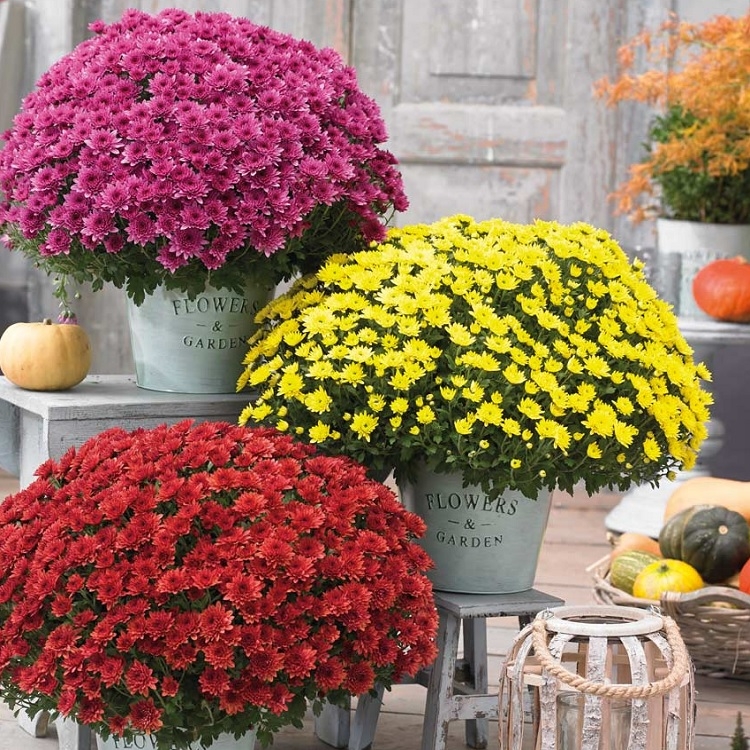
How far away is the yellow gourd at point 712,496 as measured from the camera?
2.74 m

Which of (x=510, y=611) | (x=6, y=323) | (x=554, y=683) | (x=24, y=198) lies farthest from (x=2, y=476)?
(x=554, y=683)

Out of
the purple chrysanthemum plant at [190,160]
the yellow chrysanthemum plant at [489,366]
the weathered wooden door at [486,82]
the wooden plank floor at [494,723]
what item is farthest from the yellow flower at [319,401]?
the weathered wooden door at [486,82]

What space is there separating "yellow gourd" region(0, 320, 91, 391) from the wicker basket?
1.05 meters

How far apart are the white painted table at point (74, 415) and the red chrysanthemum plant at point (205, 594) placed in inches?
10.0

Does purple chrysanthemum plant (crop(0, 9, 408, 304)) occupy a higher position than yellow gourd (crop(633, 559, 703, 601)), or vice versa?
purple chrysanthemum plant (crop(0, 9, 408, 304))

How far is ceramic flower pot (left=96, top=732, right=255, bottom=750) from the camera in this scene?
5.40 ft

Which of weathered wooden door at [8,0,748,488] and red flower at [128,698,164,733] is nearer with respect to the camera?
red flower at [128,698,164,733]

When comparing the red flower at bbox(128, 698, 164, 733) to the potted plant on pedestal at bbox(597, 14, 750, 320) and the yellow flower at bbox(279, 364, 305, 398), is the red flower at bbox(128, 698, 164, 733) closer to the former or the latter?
the yellow flower at bbox(279, 364, 305, 398)

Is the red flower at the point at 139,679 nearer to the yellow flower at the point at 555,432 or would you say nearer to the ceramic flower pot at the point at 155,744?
the ceramic flower pot at the point at 155,744

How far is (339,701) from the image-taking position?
5.15ft

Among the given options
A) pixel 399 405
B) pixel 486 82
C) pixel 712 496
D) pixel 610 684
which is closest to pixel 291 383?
pixel 399 405

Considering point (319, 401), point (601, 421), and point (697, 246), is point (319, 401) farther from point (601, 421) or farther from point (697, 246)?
point (697, 246)

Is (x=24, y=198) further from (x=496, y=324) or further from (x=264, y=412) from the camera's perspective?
(x=496, y=324)

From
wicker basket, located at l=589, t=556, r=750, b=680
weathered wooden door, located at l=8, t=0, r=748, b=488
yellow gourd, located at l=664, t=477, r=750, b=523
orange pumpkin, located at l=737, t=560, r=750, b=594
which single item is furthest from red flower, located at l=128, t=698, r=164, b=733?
weathered wooden door, located at l=8, t=0, r=748, b=488
